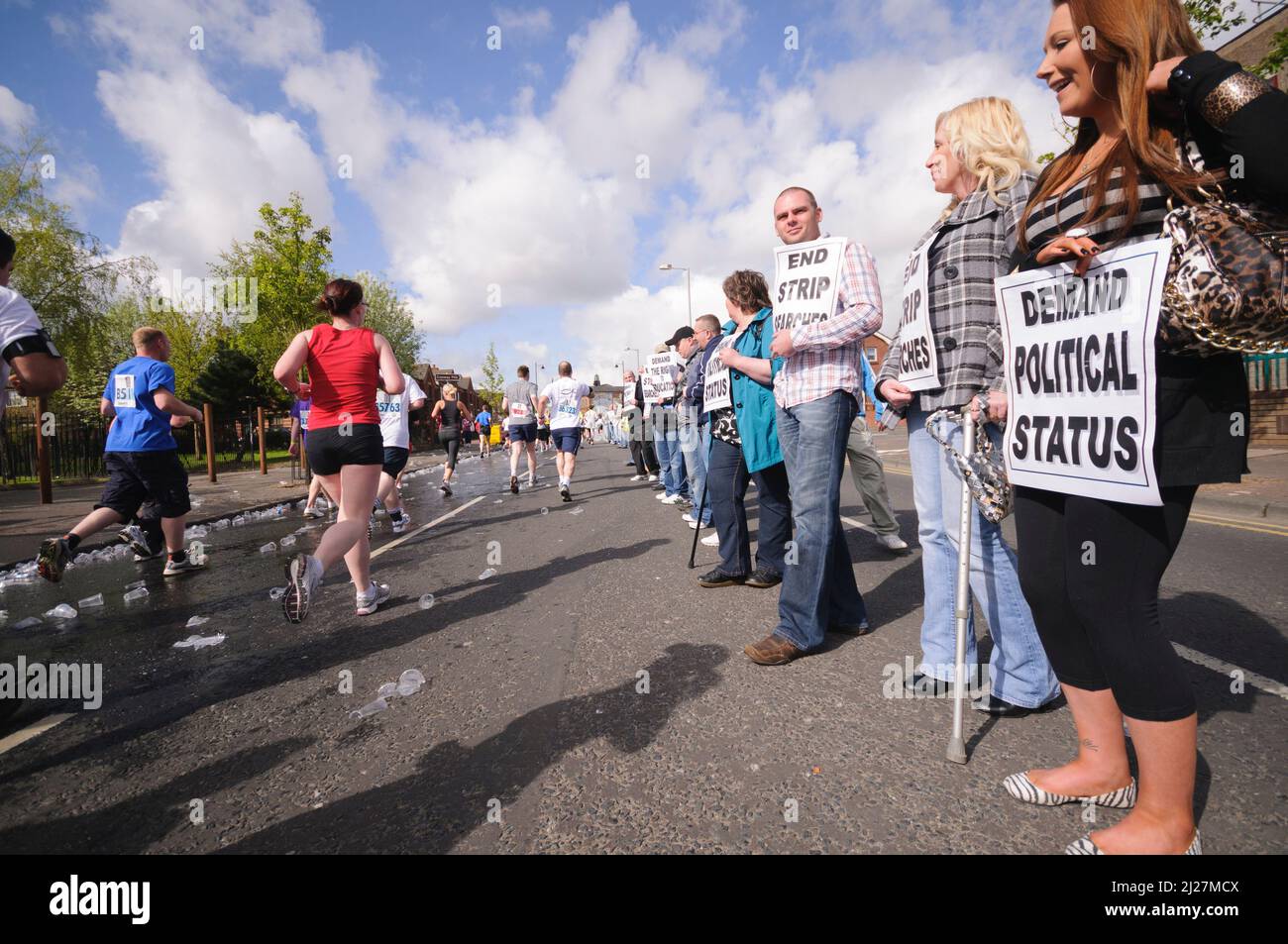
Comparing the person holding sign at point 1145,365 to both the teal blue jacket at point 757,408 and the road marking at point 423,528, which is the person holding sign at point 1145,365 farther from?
the road marking at point 423,528

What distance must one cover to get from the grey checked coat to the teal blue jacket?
137 centimetres

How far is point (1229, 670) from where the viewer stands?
2.73 meters

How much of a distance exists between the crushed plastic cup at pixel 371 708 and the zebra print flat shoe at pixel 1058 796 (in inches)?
93.4

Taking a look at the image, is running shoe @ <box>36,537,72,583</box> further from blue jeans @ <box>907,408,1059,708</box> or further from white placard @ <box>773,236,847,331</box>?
blue jeans @ <box>907,408,1059,708</box>

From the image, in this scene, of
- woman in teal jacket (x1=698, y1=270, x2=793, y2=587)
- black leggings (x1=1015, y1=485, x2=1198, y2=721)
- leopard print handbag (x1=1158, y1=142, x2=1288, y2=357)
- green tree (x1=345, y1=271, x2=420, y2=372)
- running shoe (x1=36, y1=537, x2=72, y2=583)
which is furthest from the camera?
green tree (x1=345, y1=271, x2=420, y2=372)

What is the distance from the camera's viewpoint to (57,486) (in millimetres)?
15281

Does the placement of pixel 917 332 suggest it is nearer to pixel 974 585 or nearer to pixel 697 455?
pixel 974 585

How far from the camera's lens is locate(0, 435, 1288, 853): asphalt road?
1.81 meters

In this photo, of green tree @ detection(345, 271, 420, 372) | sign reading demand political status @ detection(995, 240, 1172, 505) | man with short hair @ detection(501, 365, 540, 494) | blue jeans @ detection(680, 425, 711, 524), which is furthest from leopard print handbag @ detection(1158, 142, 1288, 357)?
green tree @ detection(345, 271, 420, 372)

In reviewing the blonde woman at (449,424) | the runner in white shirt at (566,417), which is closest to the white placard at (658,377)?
the runner in white shirt at (566,417)

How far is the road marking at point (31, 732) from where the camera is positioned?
2547 mm

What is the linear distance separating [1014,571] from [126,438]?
21.6ft

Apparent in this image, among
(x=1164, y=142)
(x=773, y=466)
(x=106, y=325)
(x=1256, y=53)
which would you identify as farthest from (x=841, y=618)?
(x=1256, y=53)

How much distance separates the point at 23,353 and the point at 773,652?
331 centimetres
